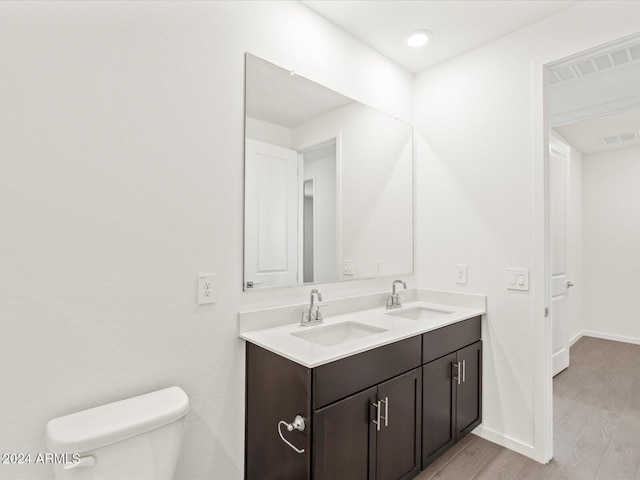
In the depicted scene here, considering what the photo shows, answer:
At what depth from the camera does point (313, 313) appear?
6.09ft

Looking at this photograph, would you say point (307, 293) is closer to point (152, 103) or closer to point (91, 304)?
point (91, 304)

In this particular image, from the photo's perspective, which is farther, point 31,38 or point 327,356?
point 327,356

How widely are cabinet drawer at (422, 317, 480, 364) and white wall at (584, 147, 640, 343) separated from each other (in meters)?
3.44

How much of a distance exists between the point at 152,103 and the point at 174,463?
52.8 inches

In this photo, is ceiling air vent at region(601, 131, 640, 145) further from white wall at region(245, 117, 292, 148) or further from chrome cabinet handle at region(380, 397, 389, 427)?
chrome cabinet handle at region(380, 397, 389, 427)

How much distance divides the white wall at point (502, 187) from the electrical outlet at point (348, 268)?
694mm

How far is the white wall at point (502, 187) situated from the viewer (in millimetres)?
2008

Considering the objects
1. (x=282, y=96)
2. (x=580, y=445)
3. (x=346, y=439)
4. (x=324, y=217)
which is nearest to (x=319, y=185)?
(x=324, y=217)

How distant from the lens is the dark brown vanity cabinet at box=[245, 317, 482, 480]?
1340mm

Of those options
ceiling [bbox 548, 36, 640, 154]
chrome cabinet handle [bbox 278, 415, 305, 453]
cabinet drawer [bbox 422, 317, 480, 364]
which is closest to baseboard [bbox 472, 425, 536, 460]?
cabinet drawer [bbox 422, 317, 480, 364]

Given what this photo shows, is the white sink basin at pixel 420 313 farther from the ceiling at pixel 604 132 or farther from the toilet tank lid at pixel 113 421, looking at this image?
the ceiling at pixel 604 132

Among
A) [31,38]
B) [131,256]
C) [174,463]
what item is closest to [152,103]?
[31,38]

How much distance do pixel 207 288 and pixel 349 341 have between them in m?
0.71

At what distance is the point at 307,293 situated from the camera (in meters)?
1.95
